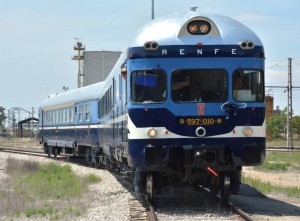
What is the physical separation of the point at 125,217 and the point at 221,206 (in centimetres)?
206

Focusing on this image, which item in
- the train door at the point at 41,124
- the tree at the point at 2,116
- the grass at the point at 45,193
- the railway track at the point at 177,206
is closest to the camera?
the railway track at the point at 177,206

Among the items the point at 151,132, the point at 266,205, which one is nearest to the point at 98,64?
the point at 266,205

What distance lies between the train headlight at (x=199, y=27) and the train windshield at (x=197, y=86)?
76cm

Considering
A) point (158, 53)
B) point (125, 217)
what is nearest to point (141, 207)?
point (125, 217)

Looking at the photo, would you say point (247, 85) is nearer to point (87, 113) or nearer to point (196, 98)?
point (196, 98)

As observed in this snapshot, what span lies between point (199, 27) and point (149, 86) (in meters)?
1.50

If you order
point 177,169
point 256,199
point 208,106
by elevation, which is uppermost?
point 208,106

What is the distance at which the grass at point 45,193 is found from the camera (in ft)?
41.4

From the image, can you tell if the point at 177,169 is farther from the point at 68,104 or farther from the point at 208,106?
the point at 68,104

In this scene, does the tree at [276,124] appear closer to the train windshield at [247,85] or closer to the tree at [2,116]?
the tree at [2,116]

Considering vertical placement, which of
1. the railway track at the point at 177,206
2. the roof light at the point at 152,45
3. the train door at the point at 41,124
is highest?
the roof light at the point at 152,45

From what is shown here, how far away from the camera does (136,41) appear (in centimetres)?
1177

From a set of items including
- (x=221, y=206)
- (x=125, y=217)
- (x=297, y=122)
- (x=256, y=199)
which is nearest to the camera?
(x=125, y=217)

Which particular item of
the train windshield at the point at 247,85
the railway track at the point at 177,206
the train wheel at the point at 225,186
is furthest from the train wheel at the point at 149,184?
the train windshield at the point at 247,85
